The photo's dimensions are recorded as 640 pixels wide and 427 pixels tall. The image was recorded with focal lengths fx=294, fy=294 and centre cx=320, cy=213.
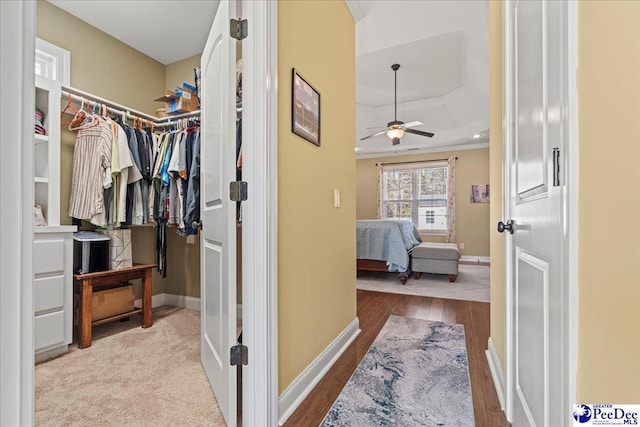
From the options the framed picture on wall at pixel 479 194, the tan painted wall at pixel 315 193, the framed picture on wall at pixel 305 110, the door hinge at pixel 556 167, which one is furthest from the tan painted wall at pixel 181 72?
the framed picture on wall at pixel 479 194

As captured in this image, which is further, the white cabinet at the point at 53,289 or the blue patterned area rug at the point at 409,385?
the white cabinet at the point at 53,289

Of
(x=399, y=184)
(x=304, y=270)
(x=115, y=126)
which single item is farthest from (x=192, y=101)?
(x=399, y=184)

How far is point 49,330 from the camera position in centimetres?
194

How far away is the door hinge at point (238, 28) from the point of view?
1.29 m

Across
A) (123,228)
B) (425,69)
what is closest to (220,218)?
(123,228)

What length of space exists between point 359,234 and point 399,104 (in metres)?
2.68

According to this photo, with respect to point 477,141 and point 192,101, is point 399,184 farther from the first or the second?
point 192,101

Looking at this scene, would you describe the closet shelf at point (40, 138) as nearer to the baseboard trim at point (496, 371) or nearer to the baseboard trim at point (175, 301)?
the baseboard trim at point (175, 301)

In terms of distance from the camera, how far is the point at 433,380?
1.67 metres

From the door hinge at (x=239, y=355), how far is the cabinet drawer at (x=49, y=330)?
1551 millimetres

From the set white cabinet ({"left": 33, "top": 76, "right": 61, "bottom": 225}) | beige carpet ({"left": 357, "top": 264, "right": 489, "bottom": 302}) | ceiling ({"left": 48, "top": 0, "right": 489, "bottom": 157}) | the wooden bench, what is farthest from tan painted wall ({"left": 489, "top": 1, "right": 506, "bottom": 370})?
white cabinet ({"left": 33, "top": 76, "right": 61, "bottom": 225})

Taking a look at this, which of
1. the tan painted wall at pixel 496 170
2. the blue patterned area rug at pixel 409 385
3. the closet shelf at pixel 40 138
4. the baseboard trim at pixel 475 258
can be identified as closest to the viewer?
the blue patterned area rug at pixel 409 385

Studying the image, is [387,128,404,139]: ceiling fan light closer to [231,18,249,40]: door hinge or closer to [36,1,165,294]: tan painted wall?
[36,1,165,294]: tan painted wall

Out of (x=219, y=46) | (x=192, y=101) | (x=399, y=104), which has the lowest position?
(x=219, y=46)
